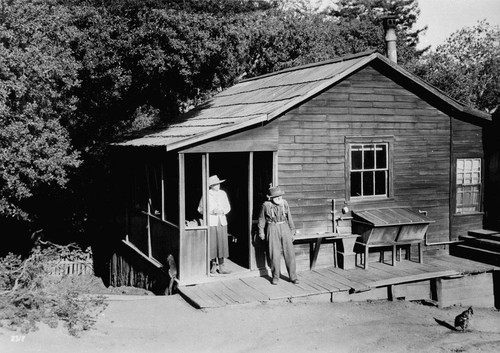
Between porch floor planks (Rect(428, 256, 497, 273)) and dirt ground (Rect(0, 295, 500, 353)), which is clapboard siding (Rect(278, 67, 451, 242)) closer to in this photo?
porch floor planks (Rect(428, 256, 497, 273))

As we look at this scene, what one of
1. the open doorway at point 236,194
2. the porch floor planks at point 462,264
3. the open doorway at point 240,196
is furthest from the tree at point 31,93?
the porch floor planks at point 462,264

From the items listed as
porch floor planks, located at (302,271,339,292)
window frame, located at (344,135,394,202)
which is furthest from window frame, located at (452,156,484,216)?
porch floor planks, located at (302,271,339,292)

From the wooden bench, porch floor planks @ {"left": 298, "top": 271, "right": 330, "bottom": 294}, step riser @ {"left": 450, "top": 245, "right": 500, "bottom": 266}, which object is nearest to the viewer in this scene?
porch floor planks @ {"left": 298, "top": 271, "right": 330, "bottom": 294}

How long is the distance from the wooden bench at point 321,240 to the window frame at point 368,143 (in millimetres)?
970

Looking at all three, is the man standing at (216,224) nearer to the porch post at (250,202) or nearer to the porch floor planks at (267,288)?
the porch post at (250,202)

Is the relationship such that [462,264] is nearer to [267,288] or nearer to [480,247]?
[480,247]

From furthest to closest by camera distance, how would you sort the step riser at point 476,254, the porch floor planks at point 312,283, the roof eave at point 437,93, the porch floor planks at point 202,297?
the step riser at point 476,254
the roof eave at point 437,93
the porch floor planks at point 312,283
the porch floor planks at point 202,297

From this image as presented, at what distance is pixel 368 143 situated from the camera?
43.3ft

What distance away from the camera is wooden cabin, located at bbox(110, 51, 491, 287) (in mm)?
11781

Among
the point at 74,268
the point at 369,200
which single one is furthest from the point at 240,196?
the point at 74,268

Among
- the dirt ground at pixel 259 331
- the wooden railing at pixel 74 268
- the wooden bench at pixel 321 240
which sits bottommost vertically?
the wooden railing at pixel 74 268

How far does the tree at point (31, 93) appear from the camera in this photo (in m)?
14.6

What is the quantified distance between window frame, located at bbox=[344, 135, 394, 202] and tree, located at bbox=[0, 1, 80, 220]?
845cm

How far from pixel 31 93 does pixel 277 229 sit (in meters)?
8.69
